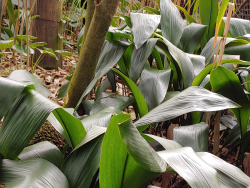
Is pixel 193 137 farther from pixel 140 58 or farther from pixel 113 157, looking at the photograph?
pixel 140 58

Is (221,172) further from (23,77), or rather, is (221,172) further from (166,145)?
(23,77)

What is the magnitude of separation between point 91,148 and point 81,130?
0.17 ft

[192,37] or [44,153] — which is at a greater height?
[192,37]

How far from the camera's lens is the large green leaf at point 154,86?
72 cm

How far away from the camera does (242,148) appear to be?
723 millimetres

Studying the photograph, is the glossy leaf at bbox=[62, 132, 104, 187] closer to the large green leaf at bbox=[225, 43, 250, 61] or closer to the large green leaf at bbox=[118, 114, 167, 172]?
the large green leaf at bbox=[118, 114, 167, 172]

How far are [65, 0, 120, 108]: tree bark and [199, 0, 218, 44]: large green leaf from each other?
58 cm

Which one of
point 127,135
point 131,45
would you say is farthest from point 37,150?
point 131,45

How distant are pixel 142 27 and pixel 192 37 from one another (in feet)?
1.02

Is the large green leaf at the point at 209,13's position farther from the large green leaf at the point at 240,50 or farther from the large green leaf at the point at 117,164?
the large green leaf at the point at 117,164

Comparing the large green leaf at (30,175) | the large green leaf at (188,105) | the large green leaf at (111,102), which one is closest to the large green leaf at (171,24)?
the large green leaf at (111,102)

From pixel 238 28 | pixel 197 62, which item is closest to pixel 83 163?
pixel 197 62

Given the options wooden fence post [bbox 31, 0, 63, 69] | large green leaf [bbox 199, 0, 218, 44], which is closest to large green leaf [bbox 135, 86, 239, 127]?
large green leaf [bbox 199, 0, 218, 44]

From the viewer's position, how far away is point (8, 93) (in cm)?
49
